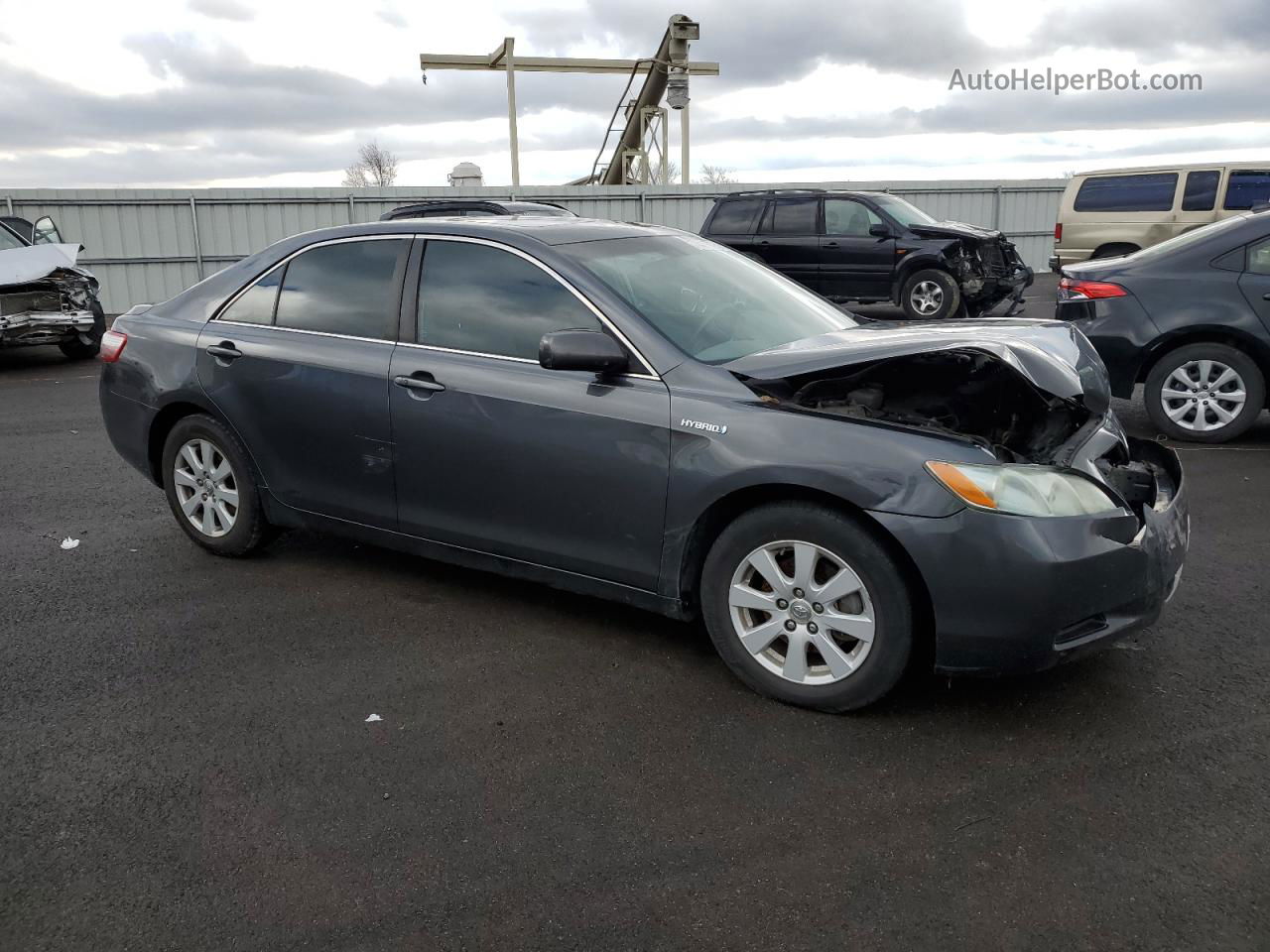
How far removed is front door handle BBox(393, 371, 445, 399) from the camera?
4344 millimetres

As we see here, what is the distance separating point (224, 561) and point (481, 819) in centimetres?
283

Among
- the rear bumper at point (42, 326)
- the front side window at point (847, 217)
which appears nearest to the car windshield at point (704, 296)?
the rear bumper at point (42, 326)

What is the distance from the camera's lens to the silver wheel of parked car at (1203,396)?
7.59m

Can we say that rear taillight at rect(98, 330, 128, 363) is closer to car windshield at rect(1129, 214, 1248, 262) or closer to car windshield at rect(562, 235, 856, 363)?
car windshield at rect(562, 235, 856, 363)

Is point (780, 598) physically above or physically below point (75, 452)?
above

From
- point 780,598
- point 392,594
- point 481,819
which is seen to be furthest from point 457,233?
point 481,819

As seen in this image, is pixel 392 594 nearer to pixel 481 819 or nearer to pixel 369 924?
pixel 481 819

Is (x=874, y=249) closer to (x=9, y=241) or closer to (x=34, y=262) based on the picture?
(x=34, y=262)

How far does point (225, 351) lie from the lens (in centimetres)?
500

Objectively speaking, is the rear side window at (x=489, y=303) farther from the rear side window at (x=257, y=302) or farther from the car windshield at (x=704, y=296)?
the rear side window at (x=257, y=302)

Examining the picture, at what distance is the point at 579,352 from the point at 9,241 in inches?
466

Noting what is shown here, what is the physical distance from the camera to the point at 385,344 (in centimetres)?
456

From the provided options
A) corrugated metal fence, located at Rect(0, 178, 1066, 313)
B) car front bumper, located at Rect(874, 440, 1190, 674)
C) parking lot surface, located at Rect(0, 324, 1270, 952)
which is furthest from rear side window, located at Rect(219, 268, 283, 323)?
corrugated metal fence, located at Rect(0, 178, 1066, 313)

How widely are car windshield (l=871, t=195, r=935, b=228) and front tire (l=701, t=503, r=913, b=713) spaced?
12777mm
